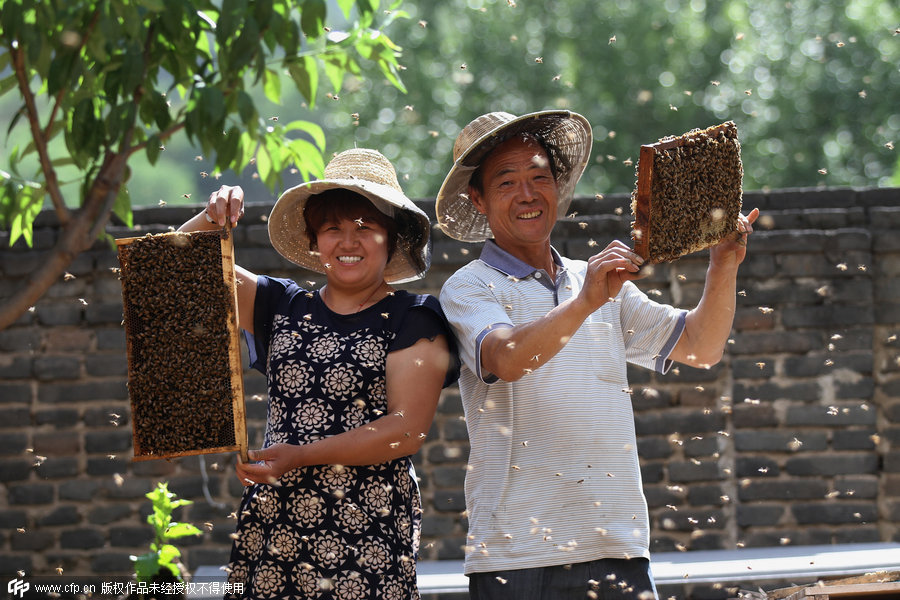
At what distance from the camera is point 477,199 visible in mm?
3404

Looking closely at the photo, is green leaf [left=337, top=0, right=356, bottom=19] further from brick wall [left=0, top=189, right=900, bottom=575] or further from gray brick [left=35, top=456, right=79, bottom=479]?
gray brick [left=35, top=456, right=79, bottom=479]

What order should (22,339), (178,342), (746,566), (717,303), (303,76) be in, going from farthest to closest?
1. (22,339)
2. (746,566)
3. (717,303)
4. (178,342)
5. (303,76)

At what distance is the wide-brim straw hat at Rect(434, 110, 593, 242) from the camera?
3.25 metres

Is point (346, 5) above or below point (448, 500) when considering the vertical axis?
above

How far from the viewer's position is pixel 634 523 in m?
2.98

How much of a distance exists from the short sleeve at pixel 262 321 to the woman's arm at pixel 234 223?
2 cm

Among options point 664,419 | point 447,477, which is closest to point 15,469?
point 447,477

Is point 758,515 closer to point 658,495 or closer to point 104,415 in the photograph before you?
point 658,495

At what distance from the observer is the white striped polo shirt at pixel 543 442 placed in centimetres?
291

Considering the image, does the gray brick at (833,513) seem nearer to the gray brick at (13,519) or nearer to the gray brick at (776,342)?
the gray brick at (776,342)

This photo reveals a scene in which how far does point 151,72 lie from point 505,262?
1.19 meters

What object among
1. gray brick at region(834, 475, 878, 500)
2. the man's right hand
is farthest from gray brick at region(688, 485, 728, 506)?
the man's right hand

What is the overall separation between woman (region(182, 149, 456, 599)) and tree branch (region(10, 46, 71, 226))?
48 centimetres

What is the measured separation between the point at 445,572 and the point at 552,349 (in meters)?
2.93
